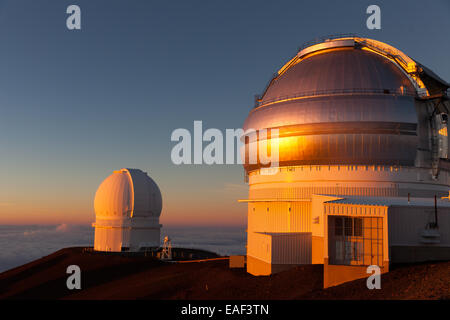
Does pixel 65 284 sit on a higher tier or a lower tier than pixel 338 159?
lower

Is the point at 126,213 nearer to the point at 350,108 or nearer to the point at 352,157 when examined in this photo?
the point at 352,157

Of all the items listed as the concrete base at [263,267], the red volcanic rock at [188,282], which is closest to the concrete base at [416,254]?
the red volcanic rock at [188,282]

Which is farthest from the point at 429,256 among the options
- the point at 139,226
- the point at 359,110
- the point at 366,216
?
the point at 139,226

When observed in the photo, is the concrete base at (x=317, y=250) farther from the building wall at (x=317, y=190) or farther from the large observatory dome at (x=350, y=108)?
the large observatory dome at (x=350, y=108)

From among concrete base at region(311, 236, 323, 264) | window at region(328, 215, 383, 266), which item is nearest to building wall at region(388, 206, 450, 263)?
window at region(328, 215, 383, 266)

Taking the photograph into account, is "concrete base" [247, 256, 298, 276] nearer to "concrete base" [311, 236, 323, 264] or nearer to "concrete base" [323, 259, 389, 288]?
"concrete base" [311, 236, 323, 264]

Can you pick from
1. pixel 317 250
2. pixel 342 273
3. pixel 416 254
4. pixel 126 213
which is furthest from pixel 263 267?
pixel 126 213
